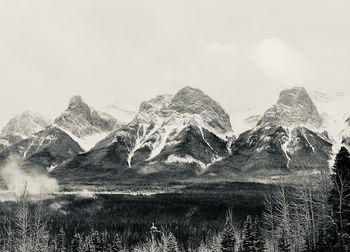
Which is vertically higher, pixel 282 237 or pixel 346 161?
pixel 346 161

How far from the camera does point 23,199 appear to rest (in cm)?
4981

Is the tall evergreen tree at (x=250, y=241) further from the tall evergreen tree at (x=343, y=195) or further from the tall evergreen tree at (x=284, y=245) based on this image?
the tall evergreen tree at (x=343, y=195)

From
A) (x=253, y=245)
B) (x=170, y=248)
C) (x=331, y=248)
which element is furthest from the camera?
(x=170, y=248)

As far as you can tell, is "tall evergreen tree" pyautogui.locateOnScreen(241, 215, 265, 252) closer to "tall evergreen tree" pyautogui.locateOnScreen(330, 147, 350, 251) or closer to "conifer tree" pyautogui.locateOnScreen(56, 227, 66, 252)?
"tall evergreen tree" pyautogui.locateOnScreen(330, 147, 350, 251)

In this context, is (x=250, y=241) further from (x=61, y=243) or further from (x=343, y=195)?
(x=61, y=243)

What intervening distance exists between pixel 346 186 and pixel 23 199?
97.8 feet

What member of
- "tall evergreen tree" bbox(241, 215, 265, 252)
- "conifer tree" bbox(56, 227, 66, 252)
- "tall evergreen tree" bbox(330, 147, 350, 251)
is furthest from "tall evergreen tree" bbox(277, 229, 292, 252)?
"conifer tree" bbox(56, 227, 66, 252)

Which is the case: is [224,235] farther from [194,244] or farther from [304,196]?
[194,244]

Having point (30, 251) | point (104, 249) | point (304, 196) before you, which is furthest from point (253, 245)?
point (104, 249)

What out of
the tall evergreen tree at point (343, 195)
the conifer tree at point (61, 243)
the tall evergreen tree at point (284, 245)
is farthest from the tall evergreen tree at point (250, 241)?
the conifer tree at point (61, 243)

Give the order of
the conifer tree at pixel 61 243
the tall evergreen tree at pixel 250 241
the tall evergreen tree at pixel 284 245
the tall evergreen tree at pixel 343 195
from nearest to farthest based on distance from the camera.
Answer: the tall evergreen tree at pixel 343 195
the tall evergreen tree at pixel 284 245
the tall evergreen tree at pixel 250 241
the conifer tree at pixel 61 243

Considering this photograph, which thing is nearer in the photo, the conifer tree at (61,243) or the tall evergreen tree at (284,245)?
the tall evergreen tree at (284,245)

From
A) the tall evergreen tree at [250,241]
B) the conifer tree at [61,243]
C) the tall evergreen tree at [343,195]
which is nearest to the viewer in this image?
the tall evergreen tree at [343,195]

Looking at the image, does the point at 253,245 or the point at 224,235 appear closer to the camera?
the point at 253,245
